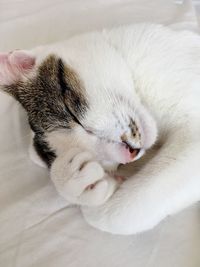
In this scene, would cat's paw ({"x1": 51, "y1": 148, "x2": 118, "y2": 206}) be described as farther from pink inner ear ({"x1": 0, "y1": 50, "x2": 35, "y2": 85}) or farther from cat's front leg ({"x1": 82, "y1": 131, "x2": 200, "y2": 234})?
pink inner ear ({"x1": 0, "y1": 50, "x2": 35, "y2": 85})

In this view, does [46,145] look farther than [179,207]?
Yes

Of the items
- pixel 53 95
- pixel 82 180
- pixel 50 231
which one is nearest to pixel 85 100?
pixel 53 95

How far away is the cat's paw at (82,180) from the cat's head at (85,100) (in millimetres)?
50

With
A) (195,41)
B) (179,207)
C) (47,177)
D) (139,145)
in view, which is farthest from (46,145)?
(195,41)

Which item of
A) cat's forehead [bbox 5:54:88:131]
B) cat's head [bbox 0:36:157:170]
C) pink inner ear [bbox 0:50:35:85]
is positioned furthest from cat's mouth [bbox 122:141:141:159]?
pink inner ear [bbox 0:50:35:85]

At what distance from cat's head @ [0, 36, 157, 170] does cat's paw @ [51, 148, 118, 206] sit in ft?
0.16

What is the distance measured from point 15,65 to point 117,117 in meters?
0.31

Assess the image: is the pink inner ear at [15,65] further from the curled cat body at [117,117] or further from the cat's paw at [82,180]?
the cat's paw at [82,180]

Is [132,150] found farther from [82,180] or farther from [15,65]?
[15,65]

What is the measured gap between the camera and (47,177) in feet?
3.46

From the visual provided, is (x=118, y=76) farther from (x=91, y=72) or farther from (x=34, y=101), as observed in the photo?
(x=34, y=101)

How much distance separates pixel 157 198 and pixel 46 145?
0.30 metres

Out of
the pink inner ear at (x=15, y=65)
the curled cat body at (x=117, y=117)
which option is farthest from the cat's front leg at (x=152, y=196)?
the pink inner ear at (x=15, y=65)

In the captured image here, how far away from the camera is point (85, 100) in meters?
0.92
